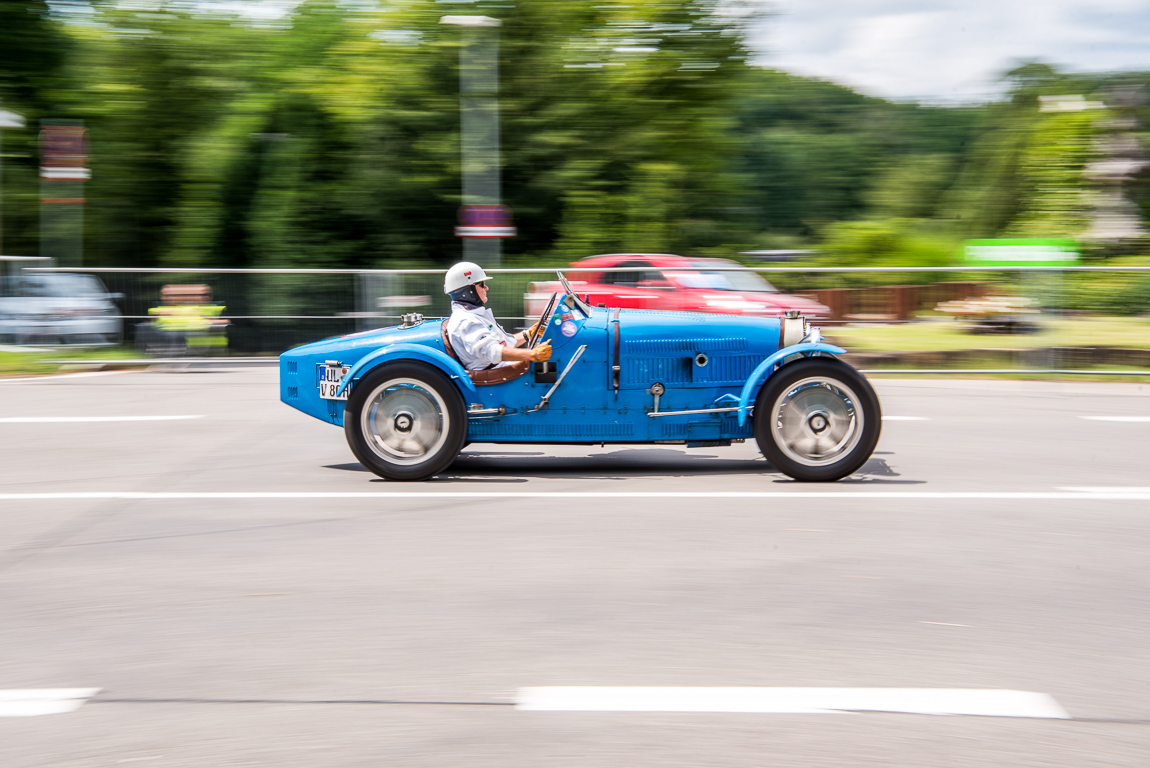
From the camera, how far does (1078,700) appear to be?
352 centimetres

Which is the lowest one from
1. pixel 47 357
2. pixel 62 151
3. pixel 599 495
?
pixel 599 495

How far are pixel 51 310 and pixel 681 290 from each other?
830 centimetres

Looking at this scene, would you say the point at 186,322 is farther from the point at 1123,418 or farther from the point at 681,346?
the point at 1123,418

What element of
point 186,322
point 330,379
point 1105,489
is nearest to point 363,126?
point 186,322

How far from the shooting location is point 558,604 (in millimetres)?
4473

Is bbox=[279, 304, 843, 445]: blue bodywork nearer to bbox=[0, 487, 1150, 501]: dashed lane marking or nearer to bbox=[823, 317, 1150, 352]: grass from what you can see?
bbox=[0, 487, 1150, 501]: dashed lane marking

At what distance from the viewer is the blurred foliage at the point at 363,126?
73.5 feet

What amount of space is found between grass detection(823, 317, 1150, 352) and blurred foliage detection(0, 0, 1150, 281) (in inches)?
353

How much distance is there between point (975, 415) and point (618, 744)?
7978 millimetres

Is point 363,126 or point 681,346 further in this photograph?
point 363,126

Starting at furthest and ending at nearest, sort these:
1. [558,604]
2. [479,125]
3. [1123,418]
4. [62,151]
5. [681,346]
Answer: [479,125] → [62,151] → [1123,418] → [681,346] → [558,604]

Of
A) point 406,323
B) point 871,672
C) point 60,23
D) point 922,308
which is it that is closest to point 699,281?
point 922,308

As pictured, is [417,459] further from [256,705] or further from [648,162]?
[648,162]

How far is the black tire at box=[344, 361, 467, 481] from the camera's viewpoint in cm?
696
